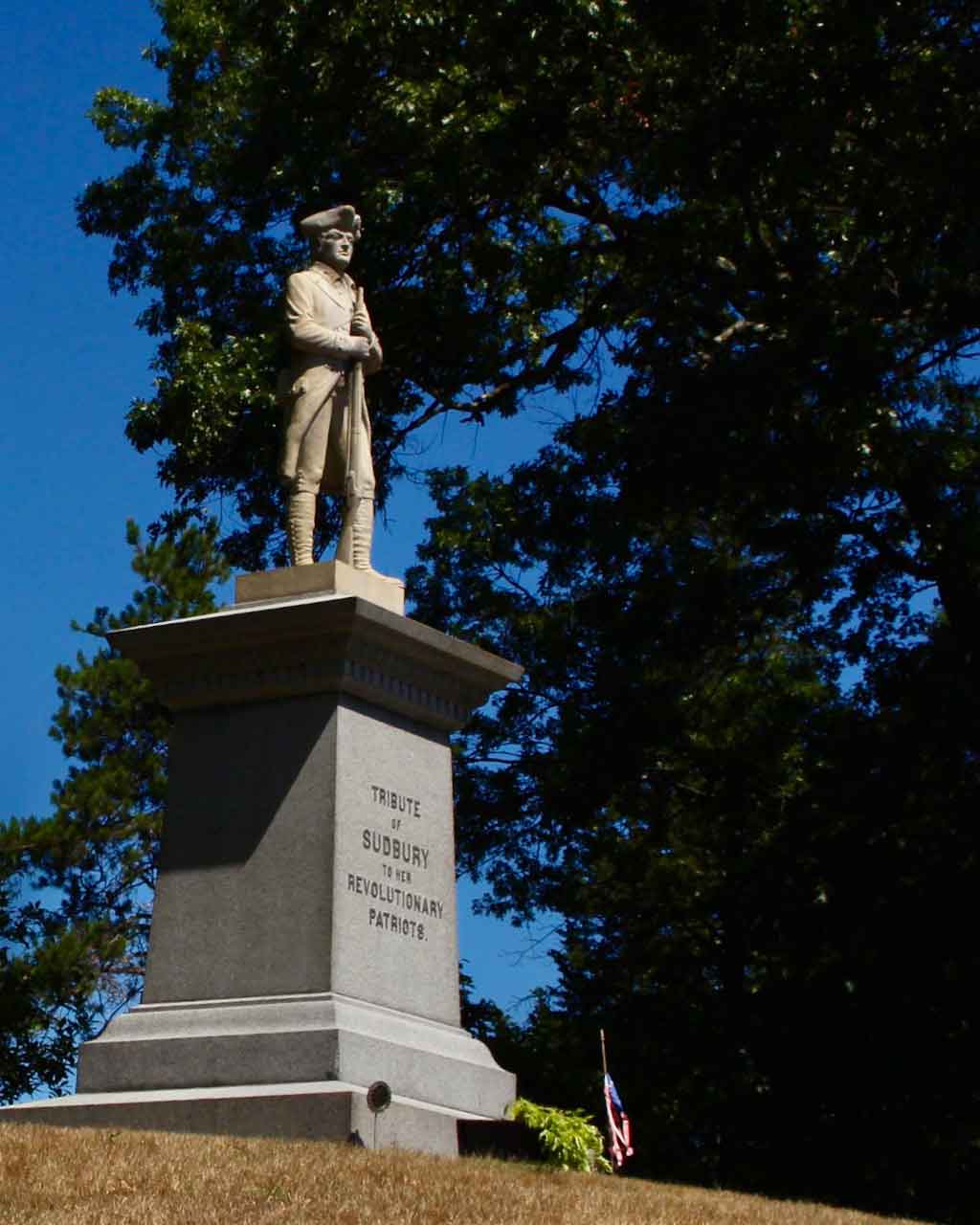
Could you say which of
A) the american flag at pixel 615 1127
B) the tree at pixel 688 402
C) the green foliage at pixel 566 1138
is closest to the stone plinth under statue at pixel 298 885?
the green foliage at pixel 566 1138

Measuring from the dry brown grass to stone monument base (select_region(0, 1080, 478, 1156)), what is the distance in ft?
1.93

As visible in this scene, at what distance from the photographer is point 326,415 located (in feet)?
46.4

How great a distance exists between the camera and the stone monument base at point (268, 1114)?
11625 mm

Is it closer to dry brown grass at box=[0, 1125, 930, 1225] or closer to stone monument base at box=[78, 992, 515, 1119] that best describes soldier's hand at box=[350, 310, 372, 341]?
stone monument base at box=[78, 992, 515, 1119]

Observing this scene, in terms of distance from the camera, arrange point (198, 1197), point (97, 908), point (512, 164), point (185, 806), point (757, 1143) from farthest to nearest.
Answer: point (97, 908) → point (757, 1143) → point (512, 164) → point (185, 806) → point (198, 1197)

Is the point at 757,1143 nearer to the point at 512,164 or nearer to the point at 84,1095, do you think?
the point at 512,164

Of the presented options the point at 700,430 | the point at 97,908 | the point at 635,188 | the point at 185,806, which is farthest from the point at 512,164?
the point at 97,908

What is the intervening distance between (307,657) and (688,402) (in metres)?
8.76

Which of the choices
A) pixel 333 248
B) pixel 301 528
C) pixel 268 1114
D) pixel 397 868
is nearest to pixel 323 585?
pixel 301 528

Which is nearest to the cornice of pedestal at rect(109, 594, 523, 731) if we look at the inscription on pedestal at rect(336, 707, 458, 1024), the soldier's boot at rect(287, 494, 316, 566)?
the inscription on pedestal at rect(336, 707, 458, 1024)

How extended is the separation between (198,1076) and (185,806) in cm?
181

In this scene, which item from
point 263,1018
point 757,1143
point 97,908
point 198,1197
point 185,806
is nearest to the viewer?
point 198,1197

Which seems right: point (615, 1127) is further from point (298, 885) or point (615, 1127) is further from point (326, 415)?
point (326, 415)

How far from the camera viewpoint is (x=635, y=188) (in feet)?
71.3
